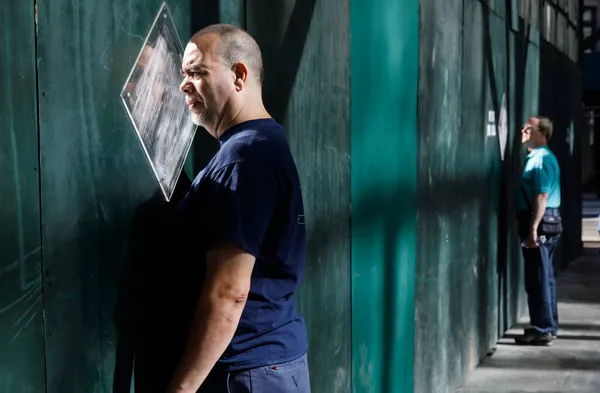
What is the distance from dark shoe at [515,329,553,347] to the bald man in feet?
19.1

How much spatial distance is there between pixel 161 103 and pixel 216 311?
0.75m

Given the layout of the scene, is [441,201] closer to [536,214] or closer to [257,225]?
[536,214]

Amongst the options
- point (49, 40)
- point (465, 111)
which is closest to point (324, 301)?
point (49, 40)

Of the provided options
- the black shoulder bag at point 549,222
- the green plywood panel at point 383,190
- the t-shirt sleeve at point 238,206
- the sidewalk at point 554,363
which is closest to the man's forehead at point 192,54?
the t-shirt sleeve at point 238,206

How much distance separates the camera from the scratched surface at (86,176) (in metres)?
2.27

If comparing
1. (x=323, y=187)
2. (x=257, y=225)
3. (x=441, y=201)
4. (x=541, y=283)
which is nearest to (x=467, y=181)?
(x=441, y=201)

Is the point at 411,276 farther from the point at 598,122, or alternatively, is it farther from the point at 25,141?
the point at 598,122

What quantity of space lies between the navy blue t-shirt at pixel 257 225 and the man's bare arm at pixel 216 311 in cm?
4

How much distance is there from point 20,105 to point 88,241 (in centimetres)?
43

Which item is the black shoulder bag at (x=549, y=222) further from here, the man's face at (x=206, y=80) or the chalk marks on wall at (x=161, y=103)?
the man's face at (x=206, y=80)

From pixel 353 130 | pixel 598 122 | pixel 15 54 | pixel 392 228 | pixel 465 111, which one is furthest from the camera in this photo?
pixel 598 122

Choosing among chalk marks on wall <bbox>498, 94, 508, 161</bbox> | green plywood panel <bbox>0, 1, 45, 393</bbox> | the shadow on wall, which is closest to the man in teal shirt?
chalk marks on wall <bbox>498, 94, 508, 161</bbox>

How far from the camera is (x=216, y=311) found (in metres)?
2.27

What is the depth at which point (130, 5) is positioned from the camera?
102 inches
